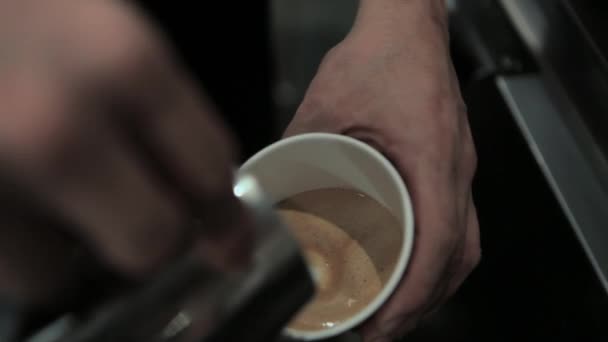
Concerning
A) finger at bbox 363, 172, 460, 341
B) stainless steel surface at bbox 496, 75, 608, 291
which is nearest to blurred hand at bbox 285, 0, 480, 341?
finger at bbox 363, 172, 460, 341

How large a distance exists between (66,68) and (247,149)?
0.61m

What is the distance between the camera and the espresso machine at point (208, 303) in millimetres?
224

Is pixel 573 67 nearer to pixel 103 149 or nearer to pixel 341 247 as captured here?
pixel 341 247

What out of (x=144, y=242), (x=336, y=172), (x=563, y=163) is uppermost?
(x=144, y=242)

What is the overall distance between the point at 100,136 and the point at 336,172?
273mm

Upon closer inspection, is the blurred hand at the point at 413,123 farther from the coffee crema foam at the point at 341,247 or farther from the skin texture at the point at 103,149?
the skin texture at the point at 103,149

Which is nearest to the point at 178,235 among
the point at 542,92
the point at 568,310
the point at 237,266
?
the point at 237,266

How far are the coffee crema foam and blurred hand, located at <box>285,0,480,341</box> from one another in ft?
0.11

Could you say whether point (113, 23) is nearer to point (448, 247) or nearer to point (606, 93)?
point (448, 247)

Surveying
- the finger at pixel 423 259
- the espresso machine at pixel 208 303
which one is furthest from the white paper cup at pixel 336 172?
the espresso machine at pixel 208 303

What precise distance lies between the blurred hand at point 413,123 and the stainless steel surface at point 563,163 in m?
0.13

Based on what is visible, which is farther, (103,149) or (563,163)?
(563,163)

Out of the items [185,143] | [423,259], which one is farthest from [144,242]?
[423,259]

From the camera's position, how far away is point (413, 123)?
43 cm
